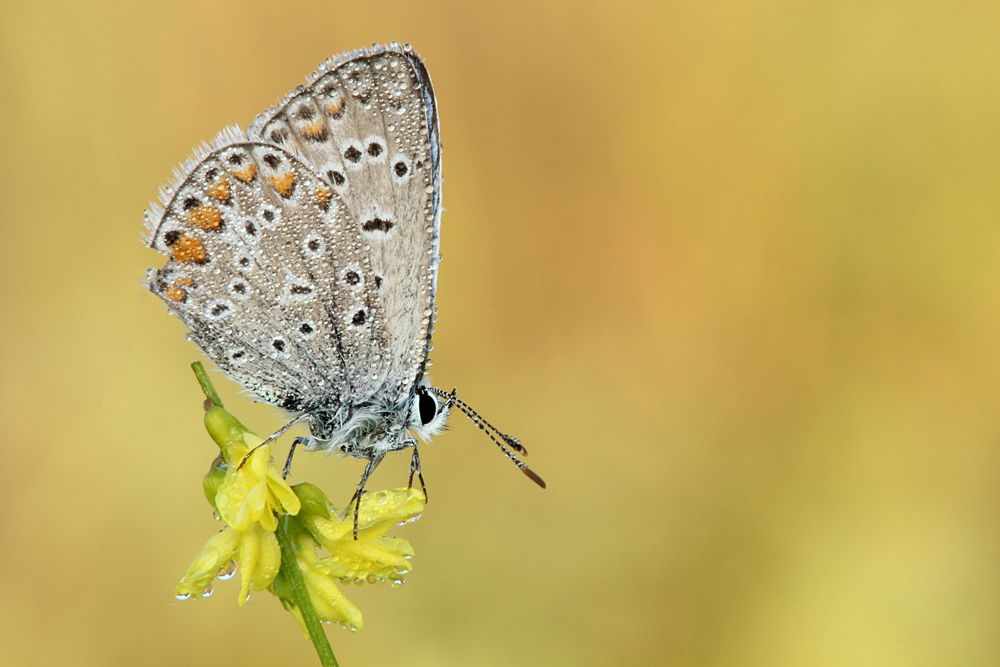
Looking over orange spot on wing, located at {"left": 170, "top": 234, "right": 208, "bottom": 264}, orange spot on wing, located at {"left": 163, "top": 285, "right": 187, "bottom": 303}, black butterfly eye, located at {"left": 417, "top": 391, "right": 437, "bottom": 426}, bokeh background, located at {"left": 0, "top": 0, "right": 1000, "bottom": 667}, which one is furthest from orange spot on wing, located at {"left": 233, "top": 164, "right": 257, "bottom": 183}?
bokeh background, located at {"left": 0, "top": 0, "right": 1000, "bottom": 667}

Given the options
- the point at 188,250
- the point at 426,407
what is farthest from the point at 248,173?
the point at 426,407

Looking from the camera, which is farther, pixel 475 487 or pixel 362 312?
pixel 475 487

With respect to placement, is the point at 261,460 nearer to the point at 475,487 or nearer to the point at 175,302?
the point at 175,302

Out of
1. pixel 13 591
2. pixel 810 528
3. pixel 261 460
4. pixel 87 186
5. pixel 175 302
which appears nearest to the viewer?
pixel 261 460

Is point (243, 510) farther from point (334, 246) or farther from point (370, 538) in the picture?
point (334, 246)

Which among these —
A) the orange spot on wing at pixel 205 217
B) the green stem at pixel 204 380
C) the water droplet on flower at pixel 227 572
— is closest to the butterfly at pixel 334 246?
the orange spot on wing at pixel 205 217

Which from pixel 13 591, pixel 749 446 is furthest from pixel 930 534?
pixel 13 591

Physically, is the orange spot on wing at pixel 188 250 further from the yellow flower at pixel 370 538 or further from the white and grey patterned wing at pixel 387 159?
the yellow flower at pixel 370 538
